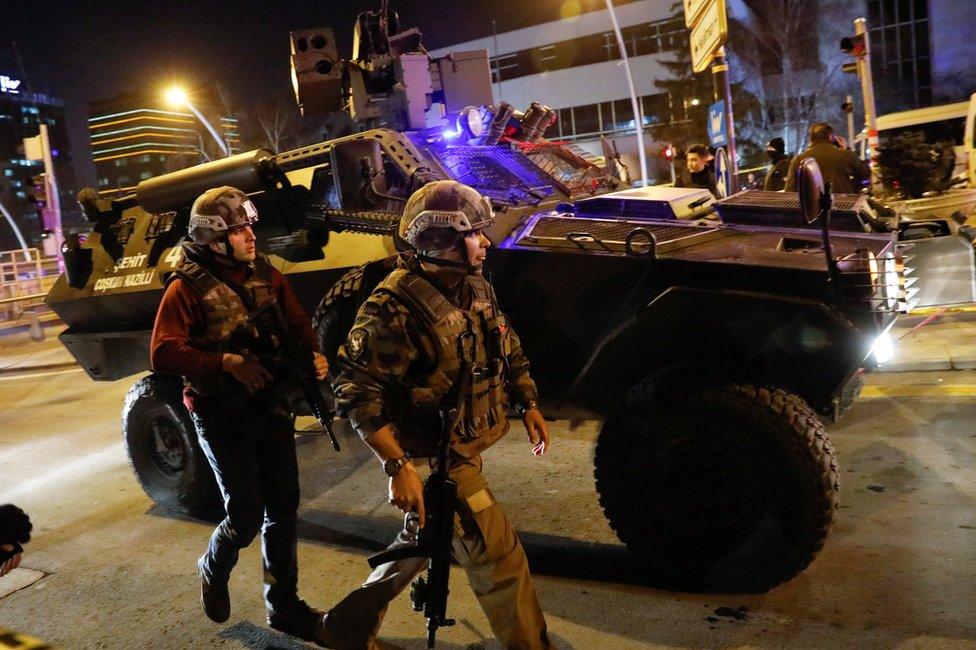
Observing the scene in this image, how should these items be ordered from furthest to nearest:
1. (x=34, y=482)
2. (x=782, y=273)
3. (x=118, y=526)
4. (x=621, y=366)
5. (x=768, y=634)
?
1. (x=34, y=482)
2. (x=118, y=526)
3. (x=621, y=366)
4. (x=782, y=273)
5. (x=768, y=634)

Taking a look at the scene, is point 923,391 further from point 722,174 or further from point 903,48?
point 903,48

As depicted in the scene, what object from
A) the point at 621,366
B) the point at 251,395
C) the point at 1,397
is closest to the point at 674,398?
the point at 621,366

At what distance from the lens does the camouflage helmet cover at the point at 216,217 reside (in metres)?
3.27

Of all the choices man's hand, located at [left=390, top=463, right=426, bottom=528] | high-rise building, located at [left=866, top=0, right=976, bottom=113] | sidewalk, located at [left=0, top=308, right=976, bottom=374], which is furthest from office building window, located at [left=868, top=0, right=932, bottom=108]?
man's hand, located at [left=390, top=463, right=426, bottom=528]

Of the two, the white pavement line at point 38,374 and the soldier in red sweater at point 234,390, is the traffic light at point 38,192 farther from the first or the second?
the soldier in red sweater at point 234,390

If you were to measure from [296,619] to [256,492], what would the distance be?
54cm

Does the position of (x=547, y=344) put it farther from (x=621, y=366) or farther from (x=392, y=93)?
(x=392, y=93)

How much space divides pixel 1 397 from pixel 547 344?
8.50 m

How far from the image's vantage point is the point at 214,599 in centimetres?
342

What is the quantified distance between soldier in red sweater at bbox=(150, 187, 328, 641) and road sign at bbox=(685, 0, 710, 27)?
6.05m

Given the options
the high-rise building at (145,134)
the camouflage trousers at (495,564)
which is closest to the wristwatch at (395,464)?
the camouflage trousers at (495,564)

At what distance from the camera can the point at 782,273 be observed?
3.41 meters

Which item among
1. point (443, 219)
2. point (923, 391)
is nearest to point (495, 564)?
point (443, 219)

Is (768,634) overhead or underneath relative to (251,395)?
underneath
